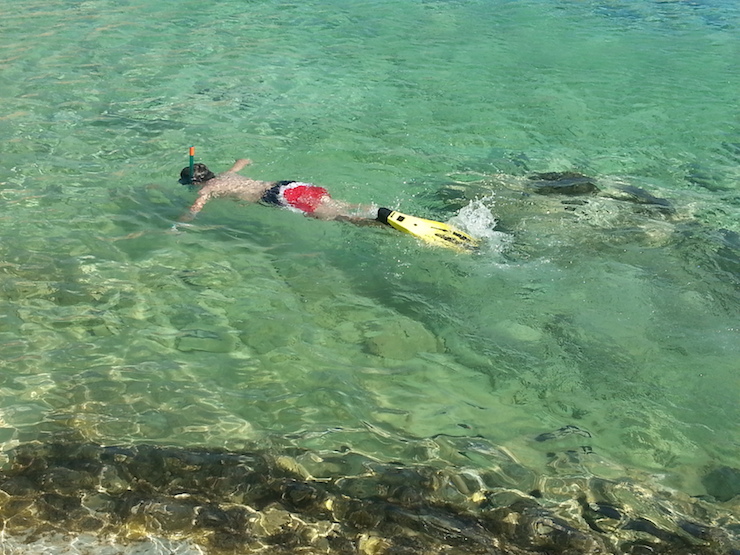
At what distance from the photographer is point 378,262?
25.0 feet

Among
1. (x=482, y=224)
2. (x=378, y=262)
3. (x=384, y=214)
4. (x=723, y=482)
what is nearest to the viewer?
(x=723, y=482)

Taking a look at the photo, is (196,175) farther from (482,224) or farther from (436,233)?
(482,224)

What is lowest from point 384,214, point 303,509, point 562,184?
point 303,509

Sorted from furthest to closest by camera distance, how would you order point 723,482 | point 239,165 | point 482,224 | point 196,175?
1. point 239,165
2. point 196,175
3. point 482,224
4. point 723,482

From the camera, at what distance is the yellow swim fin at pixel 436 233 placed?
7.71 metres

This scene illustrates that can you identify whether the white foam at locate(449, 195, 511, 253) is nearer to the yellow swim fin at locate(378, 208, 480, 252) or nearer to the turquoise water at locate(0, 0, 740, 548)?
the turquoise water at locate(0, 0, 740, 548)

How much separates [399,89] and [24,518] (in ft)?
34.3

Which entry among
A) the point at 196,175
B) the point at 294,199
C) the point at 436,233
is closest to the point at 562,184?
the point at 436,233

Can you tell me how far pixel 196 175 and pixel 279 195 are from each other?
1.06 m

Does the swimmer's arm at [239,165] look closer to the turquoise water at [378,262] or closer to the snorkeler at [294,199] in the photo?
the snorkeler at [294,199]

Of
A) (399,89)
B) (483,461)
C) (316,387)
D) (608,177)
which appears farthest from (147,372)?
(399,89)

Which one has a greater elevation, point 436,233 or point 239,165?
point 239,165

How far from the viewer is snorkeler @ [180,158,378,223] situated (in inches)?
333

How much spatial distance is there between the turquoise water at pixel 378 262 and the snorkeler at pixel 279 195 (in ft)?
0.59
